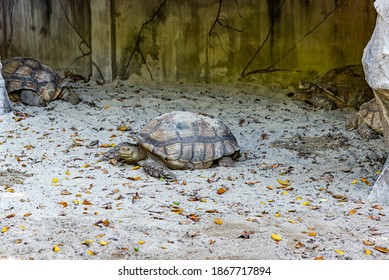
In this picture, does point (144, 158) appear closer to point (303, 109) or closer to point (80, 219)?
point (80, 219)

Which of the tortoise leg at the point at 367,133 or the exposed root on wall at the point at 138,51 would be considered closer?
the tortoise leg at the point at 367,133

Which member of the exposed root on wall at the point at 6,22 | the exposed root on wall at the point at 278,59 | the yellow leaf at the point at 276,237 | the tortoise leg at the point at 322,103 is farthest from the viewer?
the exposed root on wall at the point at 6,22

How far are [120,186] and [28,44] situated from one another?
5664 mm

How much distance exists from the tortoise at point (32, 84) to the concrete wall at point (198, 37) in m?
1.32

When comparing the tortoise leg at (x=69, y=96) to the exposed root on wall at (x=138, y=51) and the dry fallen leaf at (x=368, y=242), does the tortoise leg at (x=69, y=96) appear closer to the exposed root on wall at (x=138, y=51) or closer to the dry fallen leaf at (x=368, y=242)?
the exposed root on wall at (x=138, y=51)

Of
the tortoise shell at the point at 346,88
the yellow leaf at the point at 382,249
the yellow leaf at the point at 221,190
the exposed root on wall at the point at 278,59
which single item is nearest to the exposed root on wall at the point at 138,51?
the exposed root on wall at the point at 278,59

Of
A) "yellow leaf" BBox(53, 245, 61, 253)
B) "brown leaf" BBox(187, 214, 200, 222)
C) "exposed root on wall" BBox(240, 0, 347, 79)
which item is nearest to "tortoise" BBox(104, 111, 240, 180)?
"brown leaf" BBox(187, 214, 200, 222)

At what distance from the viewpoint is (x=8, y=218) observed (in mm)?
4773

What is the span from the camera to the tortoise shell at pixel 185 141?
20.8 ft

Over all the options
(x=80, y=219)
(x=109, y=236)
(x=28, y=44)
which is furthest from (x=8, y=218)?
(x=28, y=44)

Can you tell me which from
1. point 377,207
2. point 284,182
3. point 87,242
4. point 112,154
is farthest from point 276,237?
point 112,154

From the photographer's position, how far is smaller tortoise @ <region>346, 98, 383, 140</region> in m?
7.41

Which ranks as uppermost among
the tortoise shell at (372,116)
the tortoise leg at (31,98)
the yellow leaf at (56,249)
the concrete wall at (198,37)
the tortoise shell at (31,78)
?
the concrete wall at (198,37)

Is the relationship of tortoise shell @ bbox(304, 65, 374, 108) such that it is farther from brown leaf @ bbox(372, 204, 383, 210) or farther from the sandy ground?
brown leaf @ bbox(372, 204, 383, 210)
